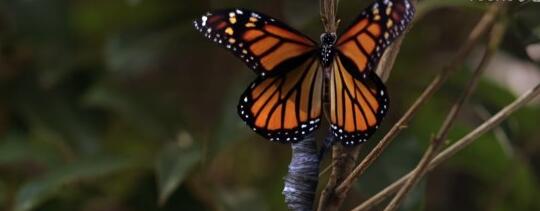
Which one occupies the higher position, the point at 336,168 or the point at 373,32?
the point at 373,32

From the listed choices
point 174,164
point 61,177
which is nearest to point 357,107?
point 174,164

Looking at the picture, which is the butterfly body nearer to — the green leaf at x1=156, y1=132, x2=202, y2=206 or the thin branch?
the thin branch

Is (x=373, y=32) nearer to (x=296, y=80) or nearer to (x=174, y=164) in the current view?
(x=296, y=80)

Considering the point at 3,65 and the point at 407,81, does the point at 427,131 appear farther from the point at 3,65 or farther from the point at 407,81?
the point at 3,65

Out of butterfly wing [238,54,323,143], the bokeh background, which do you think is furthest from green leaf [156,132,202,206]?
butterfly wing [238,54,323,143]

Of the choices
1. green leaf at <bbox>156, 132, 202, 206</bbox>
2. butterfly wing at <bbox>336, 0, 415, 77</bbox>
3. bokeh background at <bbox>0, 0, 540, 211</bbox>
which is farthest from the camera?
bokeh background at <bbox>0, 0, 540, 211</bbox>

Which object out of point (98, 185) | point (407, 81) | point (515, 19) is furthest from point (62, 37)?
point (515, 19)

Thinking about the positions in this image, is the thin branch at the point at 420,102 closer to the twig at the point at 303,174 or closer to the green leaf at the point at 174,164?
the twig at the point at 303,174

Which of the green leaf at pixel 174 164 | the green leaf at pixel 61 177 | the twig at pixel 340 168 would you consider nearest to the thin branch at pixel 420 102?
the twig at pixel 340 168
